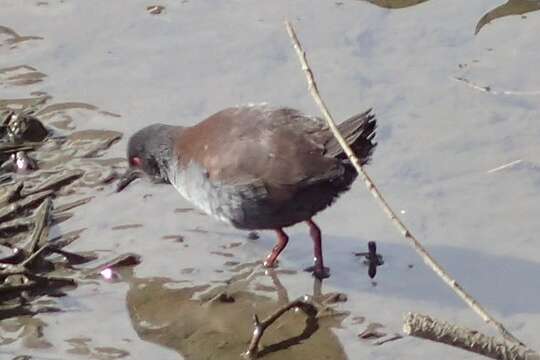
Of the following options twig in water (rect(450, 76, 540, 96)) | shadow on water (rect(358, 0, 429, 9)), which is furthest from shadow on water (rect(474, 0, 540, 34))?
twig in water (rect(450, 76, 540, 96))

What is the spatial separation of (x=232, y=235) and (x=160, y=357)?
109cm

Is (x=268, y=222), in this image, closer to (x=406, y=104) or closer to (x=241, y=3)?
(x=406, y=104)

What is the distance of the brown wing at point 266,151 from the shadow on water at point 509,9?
8.41 ft

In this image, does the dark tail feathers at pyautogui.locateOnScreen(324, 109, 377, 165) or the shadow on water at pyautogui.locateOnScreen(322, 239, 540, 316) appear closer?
the dark tail feathers at pyautogui.locateOnScreen(324, 109, 377, 165)

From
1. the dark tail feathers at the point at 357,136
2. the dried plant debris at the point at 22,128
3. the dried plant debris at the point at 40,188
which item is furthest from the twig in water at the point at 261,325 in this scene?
the dried plant debris at the point at 22,128

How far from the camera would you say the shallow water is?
5.60m

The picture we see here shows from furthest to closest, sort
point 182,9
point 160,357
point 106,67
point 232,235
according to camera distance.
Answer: point 182,9 → point 106,67 → point 232,235 → point 160,357

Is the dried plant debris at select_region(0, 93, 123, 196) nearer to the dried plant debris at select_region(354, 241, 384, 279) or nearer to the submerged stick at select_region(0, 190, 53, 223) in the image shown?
the submerged stick at select_region(0, 190, 53, 223)

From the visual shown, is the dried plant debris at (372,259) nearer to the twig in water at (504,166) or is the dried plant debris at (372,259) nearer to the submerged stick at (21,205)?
the twig in water at (504,166)

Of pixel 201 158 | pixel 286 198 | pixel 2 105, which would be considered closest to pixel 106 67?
pixel 2 105

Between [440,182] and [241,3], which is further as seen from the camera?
[241,3]

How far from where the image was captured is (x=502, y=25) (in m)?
7.89

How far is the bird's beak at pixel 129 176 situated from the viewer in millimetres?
6445

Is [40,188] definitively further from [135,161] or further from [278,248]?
[278,248]
